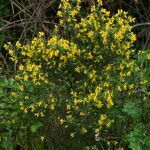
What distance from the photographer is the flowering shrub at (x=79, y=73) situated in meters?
3.53

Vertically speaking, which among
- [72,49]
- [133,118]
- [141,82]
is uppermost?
[72,49]

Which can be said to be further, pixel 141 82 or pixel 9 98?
pixel 9 98

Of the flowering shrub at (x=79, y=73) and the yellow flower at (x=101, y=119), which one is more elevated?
the flowering shrub at (x=79, y=73)

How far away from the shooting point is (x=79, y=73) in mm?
3598

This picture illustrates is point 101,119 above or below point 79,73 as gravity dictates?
below

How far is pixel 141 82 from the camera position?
3668 mm

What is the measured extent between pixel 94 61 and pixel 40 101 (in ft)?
1.45

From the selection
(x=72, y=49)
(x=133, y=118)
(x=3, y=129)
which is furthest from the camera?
(x=3, y=129)

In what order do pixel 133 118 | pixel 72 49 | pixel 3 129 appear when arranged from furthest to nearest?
1. pixel 3 129
2. pixel 133 118
3. pixel 72 49

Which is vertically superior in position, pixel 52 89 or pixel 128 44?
pixel 128 44

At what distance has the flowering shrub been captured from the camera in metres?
3.53

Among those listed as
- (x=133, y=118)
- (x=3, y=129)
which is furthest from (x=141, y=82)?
(x=3, y=129)

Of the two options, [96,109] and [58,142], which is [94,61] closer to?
[96,109]

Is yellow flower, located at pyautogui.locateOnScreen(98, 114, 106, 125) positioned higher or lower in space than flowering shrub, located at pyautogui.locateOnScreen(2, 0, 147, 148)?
lower
